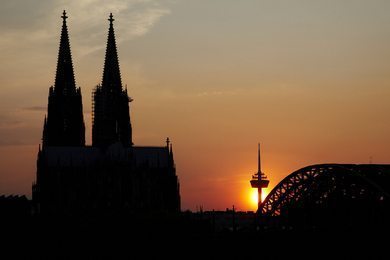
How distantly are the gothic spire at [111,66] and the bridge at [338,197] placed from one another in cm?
2802

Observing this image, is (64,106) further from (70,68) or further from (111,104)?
(111,104)

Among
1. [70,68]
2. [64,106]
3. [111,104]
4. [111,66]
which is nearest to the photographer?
[64,106]

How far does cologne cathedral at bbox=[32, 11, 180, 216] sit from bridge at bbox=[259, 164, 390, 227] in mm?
16613

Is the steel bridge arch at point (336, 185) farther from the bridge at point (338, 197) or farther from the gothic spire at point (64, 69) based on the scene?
the gothic spire at point (64, 69)

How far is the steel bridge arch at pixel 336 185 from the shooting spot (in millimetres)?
133000

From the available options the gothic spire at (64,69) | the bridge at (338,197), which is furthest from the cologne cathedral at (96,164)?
the bridge at (338,197)

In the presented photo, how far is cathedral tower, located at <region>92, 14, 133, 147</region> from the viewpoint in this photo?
547 ft

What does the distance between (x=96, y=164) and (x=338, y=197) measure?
37590 mm

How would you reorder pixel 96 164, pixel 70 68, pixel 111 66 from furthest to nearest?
pixel 111 66 < pixel 70 68 < pixel 96 164

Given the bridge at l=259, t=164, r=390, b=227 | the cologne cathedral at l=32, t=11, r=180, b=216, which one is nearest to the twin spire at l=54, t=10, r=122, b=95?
the cologne cathedral at l=32, t=11, r=180, b=216

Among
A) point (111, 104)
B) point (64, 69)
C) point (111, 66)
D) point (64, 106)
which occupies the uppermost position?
point (111, 66)

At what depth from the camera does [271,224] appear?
169625 millimetres

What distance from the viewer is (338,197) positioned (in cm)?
14425

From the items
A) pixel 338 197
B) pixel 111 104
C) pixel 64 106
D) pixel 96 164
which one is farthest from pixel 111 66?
pixel 338 197
